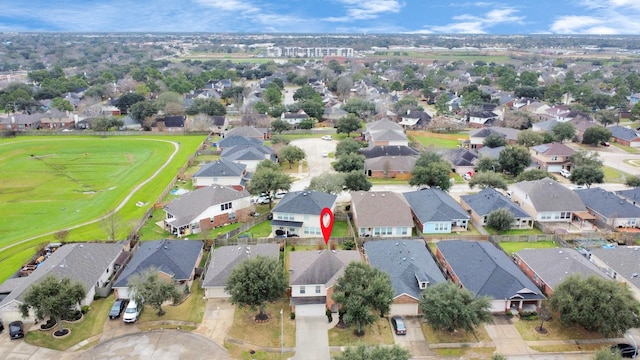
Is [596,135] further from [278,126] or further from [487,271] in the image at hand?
[487,271]

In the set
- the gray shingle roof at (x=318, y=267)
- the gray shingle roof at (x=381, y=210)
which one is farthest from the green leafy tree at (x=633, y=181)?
the gray shingle roof at (x=318, y=267)

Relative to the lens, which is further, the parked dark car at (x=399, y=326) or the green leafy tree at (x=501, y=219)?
the green leafy tree at (x=501, y=219)

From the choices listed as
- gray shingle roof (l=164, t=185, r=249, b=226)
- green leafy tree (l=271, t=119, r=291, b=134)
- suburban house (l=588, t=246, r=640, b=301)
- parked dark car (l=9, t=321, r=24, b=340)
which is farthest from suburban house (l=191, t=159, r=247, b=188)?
suburban house (l=588, t=246, r=640, b=301)

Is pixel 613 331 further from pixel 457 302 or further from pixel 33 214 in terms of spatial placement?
pixel 33 214

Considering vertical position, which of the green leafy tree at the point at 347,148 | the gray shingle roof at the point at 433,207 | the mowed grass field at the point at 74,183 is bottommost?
the mowed grass field at the point at 74,183

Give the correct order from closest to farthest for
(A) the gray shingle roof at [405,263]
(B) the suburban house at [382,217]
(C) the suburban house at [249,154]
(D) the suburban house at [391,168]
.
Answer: (A) the gray shingle roof at [405,263], (B) the suburban house at [382,217], (D) the suburban house at [391,168], (C) the suburban house at [249,154]

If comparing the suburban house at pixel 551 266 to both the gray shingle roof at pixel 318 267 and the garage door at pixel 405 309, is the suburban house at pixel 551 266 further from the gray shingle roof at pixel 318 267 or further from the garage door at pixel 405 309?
the gray shingle roof at pixel 318 267

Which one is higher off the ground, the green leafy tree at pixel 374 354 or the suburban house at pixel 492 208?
the green leafy tree at pixel 374 354

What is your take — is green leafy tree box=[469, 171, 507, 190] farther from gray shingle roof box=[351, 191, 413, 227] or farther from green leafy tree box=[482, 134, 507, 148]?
green leafy tree box=[482, 134, 507, 148]
